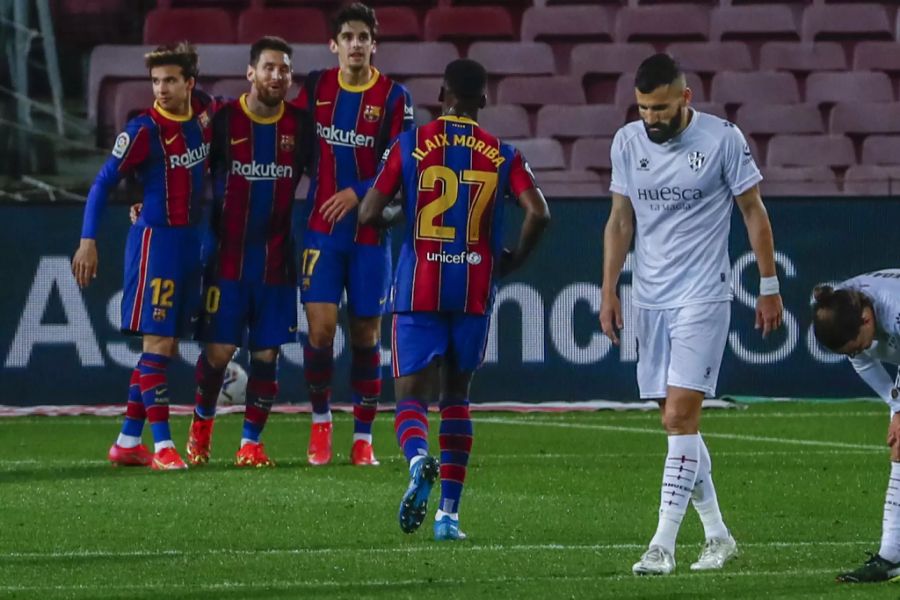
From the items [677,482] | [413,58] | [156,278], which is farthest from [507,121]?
[677,482]

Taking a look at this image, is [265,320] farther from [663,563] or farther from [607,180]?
[607,180]

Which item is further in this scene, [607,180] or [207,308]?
[607,180]

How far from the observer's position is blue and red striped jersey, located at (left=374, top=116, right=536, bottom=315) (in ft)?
22.4

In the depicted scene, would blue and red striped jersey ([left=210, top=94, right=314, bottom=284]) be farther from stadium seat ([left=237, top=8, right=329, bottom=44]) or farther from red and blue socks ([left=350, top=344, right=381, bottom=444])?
stadium seat ([left=237, top=8, right=329, bottom=44])

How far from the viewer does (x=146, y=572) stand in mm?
5977

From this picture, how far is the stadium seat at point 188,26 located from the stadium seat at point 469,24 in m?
1.76

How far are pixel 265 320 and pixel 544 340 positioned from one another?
12.6 ft

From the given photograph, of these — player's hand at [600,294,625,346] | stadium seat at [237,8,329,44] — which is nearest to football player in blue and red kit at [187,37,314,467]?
player's hand at [600,294,625,346]

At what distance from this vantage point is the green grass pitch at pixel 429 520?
5.70 metres

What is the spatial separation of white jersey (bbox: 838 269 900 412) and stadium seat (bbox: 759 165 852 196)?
8.66 metres

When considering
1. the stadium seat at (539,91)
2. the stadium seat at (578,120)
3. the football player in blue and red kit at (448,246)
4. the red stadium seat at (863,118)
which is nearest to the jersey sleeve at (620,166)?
the football player in blue and red kit at (448,246)

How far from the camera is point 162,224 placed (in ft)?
30.9

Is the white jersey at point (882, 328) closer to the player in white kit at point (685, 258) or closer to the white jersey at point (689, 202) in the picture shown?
the player in white kit at point (685, 258)

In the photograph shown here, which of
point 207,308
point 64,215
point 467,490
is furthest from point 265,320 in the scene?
point 64,215
